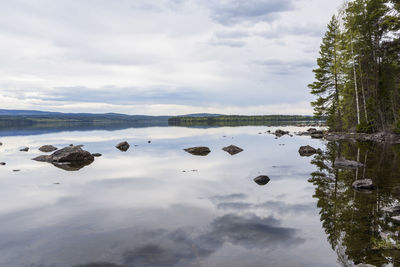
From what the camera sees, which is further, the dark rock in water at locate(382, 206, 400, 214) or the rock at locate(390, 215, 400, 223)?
the dark rock in water at locate(382, 206, 400, 214)

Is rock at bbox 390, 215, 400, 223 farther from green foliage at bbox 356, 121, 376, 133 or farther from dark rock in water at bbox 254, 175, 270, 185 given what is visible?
green foliage at bbox 356, 121, 376, 133

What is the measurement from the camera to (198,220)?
9.78m

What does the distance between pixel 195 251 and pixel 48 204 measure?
7.92m

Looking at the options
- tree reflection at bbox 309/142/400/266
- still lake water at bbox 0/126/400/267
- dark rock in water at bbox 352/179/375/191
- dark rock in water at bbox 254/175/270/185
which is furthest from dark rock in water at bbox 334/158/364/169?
dark rock in water at bbox 254/175/270/185

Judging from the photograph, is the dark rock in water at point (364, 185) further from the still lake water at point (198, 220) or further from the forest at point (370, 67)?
the forest at point (370, 67)

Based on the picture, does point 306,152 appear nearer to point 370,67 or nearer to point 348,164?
point 348,164

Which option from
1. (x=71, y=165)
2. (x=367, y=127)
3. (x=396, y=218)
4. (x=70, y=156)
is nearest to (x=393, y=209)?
(x=396, y=218)

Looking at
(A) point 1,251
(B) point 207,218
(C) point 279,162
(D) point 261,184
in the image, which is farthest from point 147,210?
(C) point 279,162

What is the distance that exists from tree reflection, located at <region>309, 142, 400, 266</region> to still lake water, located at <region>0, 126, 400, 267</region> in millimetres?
30

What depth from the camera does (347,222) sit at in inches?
342

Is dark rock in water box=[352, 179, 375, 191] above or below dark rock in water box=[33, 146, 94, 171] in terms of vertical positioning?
above

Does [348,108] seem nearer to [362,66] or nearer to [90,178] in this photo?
[362,66]

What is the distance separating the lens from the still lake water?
278 inches

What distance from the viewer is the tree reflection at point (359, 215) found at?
22.2 ft
